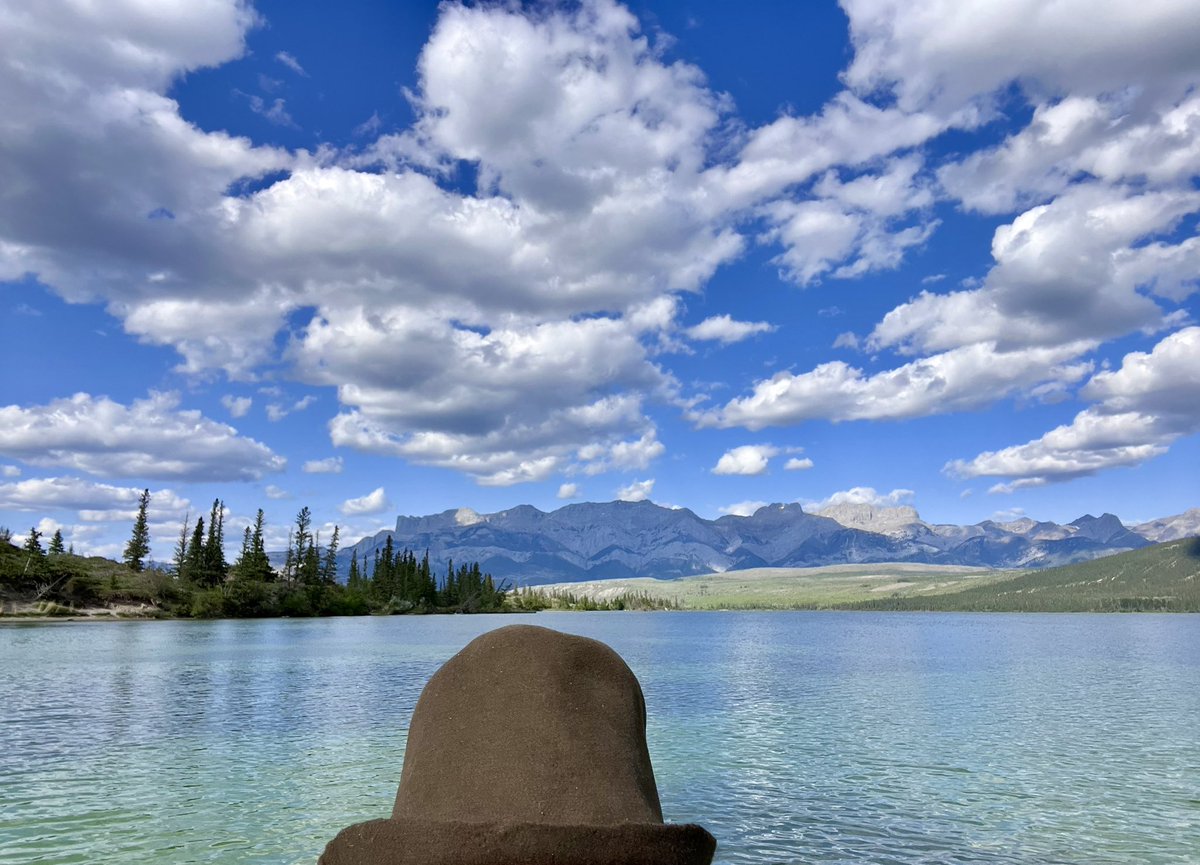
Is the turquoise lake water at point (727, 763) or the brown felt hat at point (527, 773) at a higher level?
the brown felt hat at point (527, 773)

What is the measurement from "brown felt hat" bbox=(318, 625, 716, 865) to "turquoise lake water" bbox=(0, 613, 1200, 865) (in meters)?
0.33

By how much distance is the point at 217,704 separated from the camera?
40.4 metres

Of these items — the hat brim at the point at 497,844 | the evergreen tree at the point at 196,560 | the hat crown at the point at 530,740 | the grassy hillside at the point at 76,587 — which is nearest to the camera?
the hat brim at the point at 497,844

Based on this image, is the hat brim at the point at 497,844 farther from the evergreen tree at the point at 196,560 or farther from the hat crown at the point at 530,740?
the evergreen tree at the point at 196,560

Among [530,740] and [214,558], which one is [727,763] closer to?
[530,740]

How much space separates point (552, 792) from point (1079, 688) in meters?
57.9

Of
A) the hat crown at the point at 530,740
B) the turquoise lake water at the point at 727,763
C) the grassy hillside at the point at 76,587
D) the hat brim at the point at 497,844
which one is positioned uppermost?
the grassy hillside at the point at 76,587

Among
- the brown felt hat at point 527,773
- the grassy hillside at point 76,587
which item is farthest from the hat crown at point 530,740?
the grassy hillside at point 76,587

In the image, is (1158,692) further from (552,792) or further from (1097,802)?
(552,792)

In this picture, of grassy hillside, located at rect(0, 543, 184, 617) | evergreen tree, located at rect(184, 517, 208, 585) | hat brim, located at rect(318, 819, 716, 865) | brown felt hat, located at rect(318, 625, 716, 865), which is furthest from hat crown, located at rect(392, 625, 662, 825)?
evergreen tree, located at rect(184, 517, 208, 585)

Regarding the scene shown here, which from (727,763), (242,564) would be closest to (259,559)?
(242,564)

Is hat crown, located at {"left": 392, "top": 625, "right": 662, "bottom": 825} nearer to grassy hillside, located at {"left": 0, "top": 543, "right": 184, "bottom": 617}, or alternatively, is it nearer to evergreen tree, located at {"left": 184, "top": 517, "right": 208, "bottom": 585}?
grassy hillside, located at {"left": 0, "top": 543, "right": 184, "bottom": 617}

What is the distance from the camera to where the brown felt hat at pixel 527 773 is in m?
5.51

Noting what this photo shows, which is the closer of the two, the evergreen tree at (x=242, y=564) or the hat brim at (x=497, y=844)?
the hat brim at (x=497, y=844)
